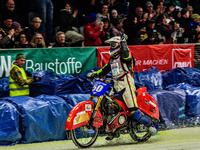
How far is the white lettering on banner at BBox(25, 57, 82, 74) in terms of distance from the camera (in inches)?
426

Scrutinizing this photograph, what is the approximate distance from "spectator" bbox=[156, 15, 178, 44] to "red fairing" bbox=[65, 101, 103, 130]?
869 cm

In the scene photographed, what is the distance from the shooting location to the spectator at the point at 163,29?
624 inches

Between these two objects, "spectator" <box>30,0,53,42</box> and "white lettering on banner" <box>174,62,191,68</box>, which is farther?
"white lettering on banner" <box>174,62,191,68</box>

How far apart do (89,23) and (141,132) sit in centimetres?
543

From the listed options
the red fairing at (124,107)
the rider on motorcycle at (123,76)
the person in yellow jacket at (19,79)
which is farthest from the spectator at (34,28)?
the red fairing at (124,107)

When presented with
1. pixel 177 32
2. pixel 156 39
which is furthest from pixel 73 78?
pixel 177 32

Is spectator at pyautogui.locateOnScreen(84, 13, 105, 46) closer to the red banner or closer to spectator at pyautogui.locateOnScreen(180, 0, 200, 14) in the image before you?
the red banner

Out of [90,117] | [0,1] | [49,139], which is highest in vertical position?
[0,1]

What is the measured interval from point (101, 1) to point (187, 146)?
332 inches

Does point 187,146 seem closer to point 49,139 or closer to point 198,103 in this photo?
point 49,139

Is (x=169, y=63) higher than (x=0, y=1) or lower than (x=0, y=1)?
lower

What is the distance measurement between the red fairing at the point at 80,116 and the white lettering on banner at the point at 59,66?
3623 mm

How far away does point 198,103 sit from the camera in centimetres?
1135

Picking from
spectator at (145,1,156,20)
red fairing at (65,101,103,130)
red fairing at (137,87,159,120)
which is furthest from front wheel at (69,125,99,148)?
spectator at (145,1,156,20)
